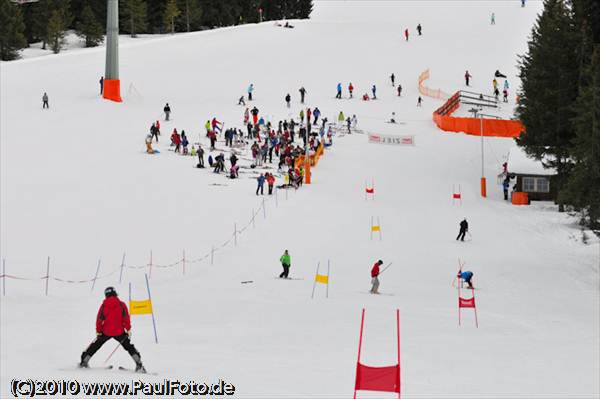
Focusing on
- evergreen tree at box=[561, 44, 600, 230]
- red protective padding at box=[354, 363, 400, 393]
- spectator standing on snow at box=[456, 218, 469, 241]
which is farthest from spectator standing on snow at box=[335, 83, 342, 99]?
red protective padding at box=[354, 363, 400, 393]

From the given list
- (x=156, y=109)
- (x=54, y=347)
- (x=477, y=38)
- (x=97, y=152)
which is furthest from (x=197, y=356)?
(x=477, y=38)

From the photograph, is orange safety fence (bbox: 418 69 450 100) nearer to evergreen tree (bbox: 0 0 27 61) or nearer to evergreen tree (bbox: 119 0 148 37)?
evergreen tree (bbox: 0 0 27 61)

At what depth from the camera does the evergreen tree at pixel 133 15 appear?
→ 322ft

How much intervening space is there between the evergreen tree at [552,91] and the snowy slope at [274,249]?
319 cm

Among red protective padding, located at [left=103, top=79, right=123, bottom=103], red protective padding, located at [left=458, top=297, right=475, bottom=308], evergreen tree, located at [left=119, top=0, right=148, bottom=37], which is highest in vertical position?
evergreen tree, located at [left=119, top=0, right=148, bottom=37]

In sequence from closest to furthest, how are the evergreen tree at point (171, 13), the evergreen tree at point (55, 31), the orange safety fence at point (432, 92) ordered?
the orange safety fence at point (432, 92) < the evergreen tree at point (55, 31) < the evergreen tree at point (171, 13)

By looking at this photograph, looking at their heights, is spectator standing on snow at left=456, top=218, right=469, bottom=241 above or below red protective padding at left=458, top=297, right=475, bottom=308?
above

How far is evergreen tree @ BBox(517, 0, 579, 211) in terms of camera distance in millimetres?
39375

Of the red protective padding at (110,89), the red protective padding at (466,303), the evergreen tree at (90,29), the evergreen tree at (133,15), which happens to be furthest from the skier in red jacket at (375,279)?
the evergreen tree at (133,15)

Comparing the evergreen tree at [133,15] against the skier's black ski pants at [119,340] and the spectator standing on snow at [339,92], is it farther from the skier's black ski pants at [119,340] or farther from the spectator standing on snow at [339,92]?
the skier's black ski pants at [119,340]

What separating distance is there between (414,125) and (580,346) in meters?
42.3

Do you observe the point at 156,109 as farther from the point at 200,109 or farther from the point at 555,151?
the point at 555,151

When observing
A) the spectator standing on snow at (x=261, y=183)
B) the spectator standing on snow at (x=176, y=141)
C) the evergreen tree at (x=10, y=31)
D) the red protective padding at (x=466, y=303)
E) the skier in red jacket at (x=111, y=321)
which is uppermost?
the evergreen tree at (x=10, y=31)

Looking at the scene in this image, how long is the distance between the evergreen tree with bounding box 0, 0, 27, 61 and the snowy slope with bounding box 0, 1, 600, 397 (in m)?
15.6
